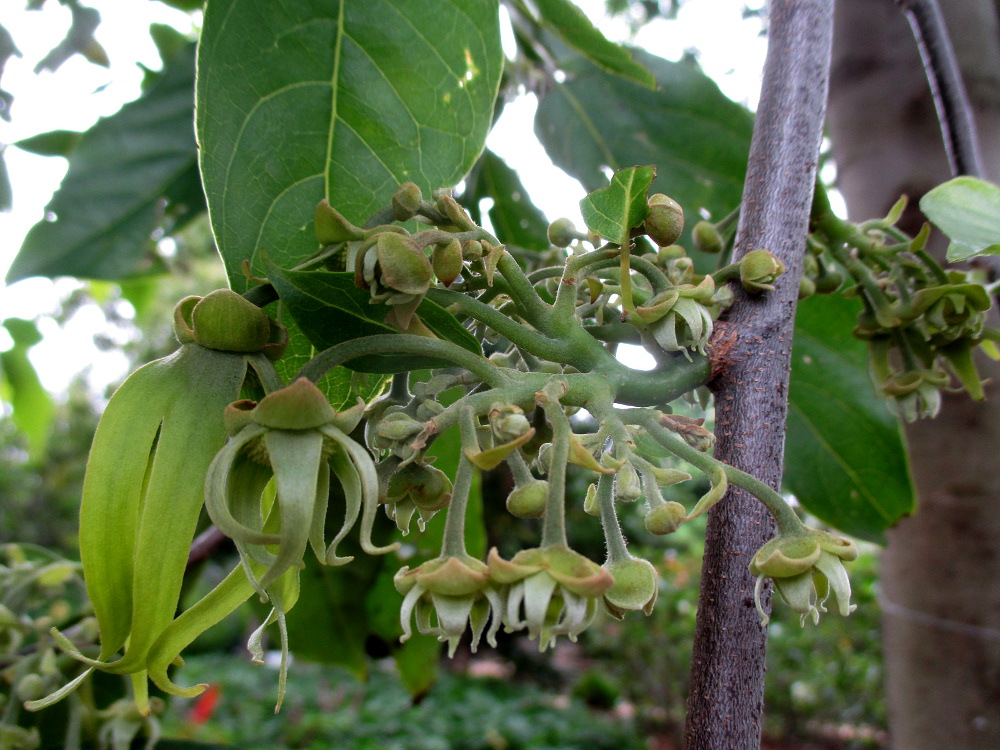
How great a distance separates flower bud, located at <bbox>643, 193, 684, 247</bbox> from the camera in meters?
0.70

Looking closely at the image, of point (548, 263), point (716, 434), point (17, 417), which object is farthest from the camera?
point (17, 417)

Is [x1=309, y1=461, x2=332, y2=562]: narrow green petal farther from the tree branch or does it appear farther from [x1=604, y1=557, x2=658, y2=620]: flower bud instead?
the tree branch

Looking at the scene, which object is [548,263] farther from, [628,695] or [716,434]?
[628,695]

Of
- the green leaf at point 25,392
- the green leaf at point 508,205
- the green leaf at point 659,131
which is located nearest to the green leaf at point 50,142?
the green leaf at point 25,392

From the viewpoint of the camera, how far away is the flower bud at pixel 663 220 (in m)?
0.70

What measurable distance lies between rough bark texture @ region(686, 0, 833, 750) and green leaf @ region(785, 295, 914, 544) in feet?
1.90

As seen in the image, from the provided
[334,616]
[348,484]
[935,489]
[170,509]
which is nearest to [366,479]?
[348,484]

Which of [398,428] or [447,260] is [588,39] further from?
[398,428]

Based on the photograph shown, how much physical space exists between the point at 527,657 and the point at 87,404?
818 cm

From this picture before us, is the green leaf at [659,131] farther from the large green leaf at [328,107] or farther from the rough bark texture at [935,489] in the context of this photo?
the large green leaf at [328,107]

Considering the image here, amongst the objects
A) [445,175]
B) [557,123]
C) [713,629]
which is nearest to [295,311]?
[445,175]

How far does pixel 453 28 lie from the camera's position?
2.98ft

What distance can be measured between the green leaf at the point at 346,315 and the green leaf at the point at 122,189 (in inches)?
40.5

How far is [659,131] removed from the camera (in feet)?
5.19
